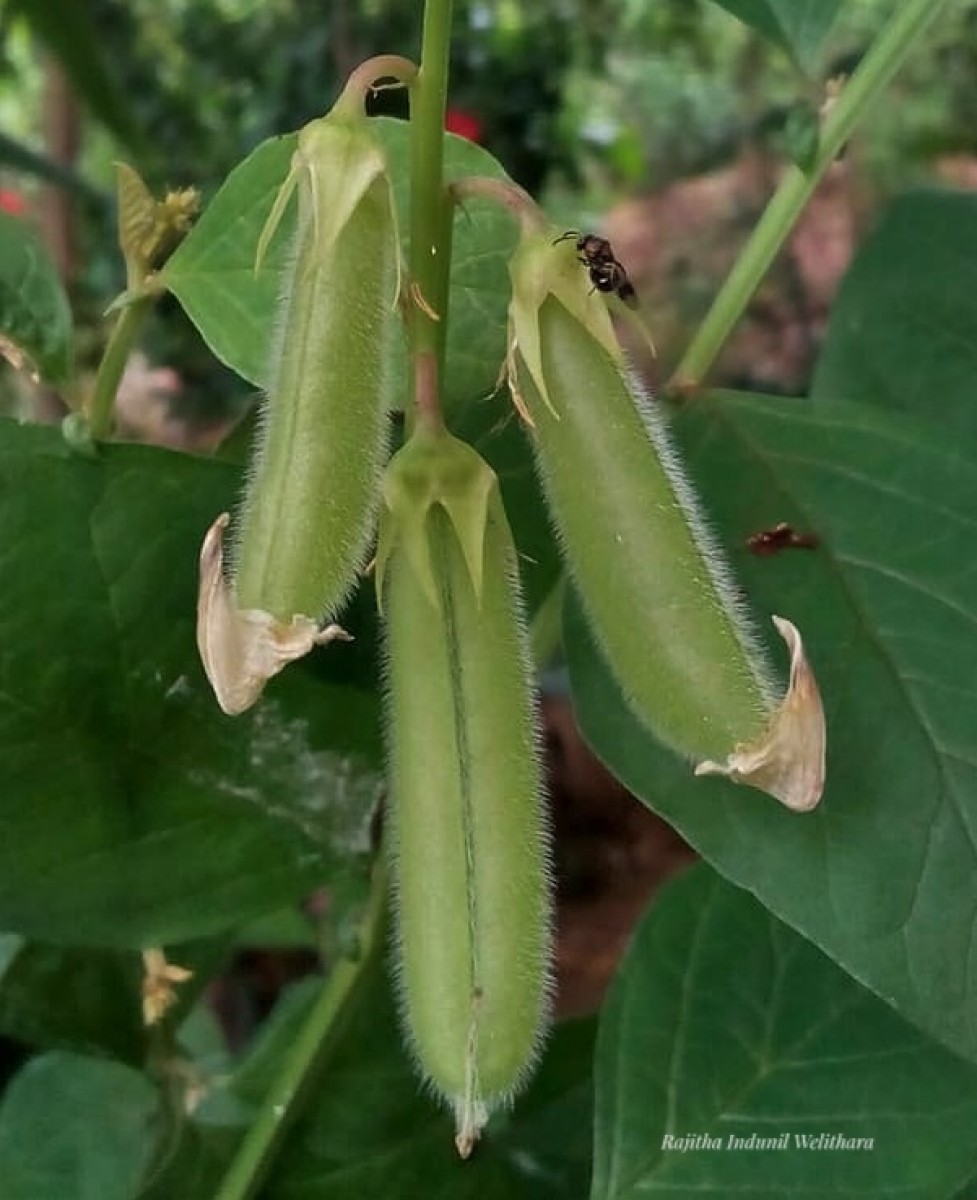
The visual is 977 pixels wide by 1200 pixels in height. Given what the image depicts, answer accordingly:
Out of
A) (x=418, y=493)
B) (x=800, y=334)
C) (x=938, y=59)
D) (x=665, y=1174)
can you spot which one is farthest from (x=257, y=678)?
(x=938, y=59)

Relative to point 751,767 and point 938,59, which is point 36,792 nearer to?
point 751,767

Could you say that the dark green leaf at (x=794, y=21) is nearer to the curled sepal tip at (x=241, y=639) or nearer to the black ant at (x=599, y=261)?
the black ant at (x=599, y=261)

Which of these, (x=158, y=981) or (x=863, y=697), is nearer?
(x=863, y=697)

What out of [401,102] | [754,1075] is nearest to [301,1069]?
[754,1075]

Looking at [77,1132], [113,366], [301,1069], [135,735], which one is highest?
[113,366]

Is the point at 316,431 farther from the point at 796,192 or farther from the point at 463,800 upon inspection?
the point at 796,192

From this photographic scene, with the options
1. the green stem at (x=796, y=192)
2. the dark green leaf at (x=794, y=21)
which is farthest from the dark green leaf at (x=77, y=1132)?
the dark green leaf at (x=794, y=21)
